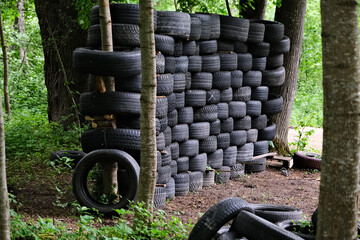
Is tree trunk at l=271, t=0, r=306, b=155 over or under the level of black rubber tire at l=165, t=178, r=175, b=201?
over

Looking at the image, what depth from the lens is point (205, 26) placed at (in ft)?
25.9

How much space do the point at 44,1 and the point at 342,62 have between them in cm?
909

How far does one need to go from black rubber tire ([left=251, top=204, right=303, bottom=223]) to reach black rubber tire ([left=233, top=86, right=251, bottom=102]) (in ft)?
10.2

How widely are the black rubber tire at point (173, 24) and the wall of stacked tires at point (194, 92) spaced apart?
0.05 ft

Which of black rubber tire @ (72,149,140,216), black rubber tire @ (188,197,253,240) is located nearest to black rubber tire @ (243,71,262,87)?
black rubber tire @ (72,149,140,216)

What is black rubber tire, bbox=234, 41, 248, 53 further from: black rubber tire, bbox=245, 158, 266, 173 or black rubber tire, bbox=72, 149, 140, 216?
black rubber tire, bbox=72, 149, 140, 216

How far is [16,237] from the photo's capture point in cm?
438

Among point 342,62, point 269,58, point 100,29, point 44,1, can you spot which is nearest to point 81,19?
point 44,1

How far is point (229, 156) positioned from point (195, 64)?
80.2 inches

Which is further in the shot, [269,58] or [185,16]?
[269,58]

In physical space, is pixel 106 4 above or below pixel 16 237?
above

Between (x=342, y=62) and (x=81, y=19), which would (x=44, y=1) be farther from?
(x=342, y=62)

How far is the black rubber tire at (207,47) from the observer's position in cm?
800

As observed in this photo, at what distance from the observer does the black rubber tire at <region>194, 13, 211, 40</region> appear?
783 cm
